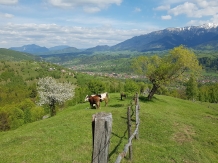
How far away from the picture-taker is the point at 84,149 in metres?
19.9

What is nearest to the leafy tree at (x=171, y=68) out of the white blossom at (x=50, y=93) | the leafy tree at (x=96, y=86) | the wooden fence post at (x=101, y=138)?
the white blossom at (x=50, y=93)

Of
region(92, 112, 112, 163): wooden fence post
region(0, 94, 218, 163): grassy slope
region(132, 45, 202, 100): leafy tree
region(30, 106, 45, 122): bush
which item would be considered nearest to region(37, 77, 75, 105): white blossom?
region(132, 45, 202, 100): leafy tree

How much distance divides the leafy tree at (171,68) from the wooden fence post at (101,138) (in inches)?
1797

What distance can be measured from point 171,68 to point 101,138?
158 ft

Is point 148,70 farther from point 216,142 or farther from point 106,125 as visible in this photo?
point 106,125

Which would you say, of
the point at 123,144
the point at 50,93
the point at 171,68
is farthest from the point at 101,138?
the point at 50,93

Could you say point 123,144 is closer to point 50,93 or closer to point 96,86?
point 50,93

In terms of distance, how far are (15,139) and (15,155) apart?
629 centimetres

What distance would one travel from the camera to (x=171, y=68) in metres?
51.5

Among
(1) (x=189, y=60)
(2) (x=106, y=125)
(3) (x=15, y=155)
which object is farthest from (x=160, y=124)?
(1) (x=189, y=60)

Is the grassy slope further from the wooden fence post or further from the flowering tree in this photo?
the flowering tree

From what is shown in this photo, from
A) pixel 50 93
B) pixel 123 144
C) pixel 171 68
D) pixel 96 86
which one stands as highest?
pixel 171 68

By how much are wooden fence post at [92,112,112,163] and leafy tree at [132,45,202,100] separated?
4563cm

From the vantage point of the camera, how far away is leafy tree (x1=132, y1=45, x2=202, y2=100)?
5116 cm
